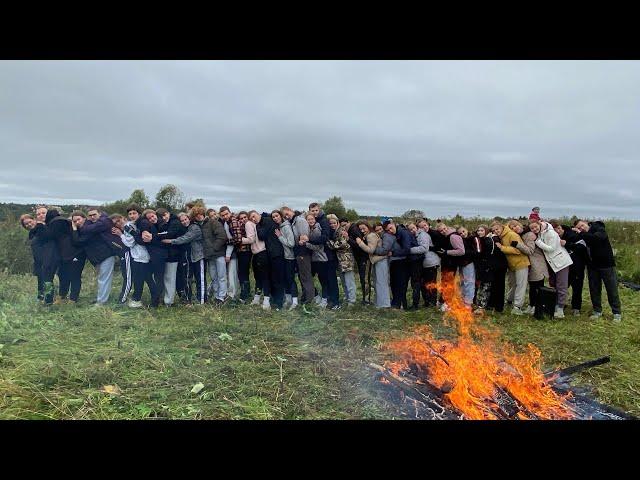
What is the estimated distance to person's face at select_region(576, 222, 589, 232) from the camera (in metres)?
8.52

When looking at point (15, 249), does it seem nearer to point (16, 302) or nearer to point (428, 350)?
point (16, 302)

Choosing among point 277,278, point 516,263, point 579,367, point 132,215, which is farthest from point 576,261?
point 132,215

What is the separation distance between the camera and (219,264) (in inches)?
334

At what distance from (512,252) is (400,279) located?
2463 mm

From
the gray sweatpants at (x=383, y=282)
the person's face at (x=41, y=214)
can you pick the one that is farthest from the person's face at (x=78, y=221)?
the gray sweatpants at (x=383, y=282)

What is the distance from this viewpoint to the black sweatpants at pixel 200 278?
27.8ft

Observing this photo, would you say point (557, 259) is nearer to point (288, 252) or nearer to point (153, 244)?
point (288, 252)

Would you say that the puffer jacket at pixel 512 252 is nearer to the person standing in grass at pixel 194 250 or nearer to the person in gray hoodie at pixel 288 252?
the person in gray hoodie at pixel 288 252

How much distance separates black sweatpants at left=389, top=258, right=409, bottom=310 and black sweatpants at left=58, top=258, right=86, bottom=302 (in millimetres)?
6713

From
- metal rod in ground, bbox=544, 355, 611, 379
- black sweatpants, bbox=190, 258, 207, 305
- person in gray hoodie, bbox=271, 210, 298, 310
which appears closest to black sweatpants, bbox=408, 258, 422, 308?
person in gray hoodie, bbox=271, 210, 298, 310

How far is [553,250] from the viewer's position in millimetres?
8273
